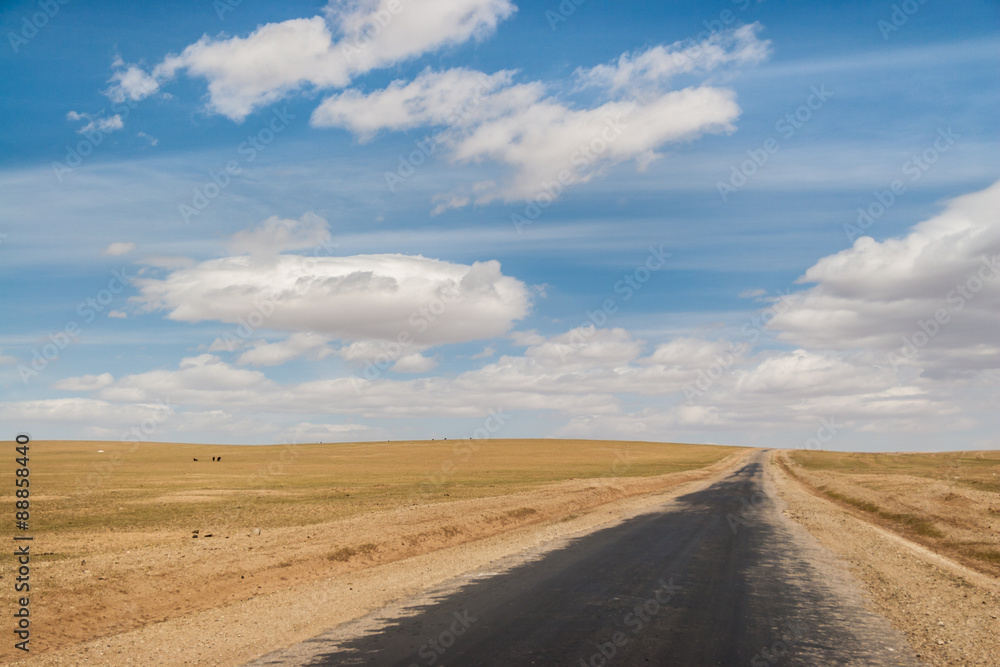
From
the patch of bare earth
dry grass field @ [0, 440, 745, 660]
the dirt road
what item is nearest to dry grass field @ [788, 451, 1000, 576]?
the patch of bare earth

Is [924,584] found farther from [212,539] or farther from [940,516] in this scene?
[212,539]

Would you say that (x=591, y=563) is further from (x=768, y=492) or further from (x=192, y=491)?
(x=192, y=491)

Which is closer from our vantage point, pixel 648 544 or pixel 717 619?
pixel 717 619

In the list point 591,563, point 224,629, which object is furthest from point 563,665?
point 591,563

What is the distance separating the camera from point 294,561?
56.4ft

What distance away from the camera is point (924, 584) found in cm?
1440

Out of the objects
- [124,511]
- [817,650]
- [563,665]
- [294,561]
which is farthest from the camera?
[124,511]

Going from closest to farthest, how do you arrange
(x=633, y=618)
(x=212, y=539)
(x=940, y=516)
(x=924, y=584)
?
(x=633, y=618) → (x=924, y=584) → (x=212, y=539) → (x=940, y=516)

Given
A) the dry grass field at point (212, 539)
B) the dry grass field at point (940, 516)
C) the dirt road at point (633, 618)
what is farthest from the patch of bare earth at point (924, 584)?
the dry grass field at point (212, 539)

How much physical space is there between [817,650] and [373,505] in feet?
91.4

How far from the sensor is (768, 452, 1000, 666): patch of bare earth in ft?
32.5

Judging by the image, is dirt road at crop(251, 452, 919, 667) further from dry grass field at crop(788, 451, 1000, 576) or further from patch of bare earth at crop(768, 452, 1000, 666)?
dry grass field at crop(788, 451, 1000, 576)

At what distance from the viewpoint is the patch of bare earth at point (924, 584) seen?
9898mm

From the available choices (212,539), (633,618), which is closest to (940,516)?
(633,618)
